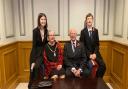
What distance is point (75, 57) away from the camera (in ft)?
9.79

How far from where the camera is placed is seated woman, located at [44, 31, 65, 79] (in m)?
2.87

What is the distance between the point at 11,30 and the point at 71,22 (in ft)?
3.93

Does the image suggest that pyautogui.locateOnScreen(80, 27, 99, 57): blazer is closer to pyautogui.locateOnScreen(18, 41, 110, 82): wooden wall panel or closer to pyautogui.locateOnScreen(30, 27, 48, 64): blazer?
pyautogui.locateOnScreen(18, 41, 110, 82): wooden wall panel

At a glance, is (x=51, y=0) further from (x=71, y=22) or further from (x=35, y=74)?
(x=35, y=74)

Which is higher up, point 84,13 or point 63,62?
point 84,13

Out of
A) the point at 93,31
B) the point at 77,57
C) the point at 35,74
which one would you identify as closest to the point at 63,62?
the point at 77,57

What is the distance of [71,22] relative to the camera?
352 centimetres

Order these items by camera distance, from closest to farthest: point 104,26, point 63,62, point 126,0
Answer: point 126,0 → point 63,62 → point 104,26

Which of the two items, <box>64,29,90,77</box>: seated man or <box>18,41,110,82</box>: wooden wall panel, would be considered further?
<box>18,41,110,82</box>: wooden wall panel

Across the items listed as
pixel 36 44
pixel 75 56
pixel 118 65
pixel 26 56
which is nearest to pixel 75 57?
pixel 75 56

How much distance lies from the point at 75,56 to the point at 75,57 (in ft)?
0.06

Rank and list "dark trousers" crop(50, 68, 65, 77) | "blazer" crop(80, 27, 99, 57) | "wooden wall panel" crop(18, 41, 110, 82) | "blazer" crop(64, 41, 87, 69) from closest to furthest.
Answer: "dark trousers" crop(50, 68, 65, 77) → "blazer" crop(64, 41, 87, 69) → "blazer" crop(80, 27, 99, 57) → "wooden wall panel" crop(18, 41, 110, 82)

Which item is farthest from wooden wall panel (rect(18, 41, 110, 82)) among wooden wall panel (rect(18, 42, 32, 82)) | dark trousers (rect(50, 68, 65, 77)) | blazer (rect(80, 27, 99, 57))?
dark trousers (rect(50, 68, 65, 77))

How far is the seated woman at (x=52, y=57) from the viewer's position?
2871 mm
